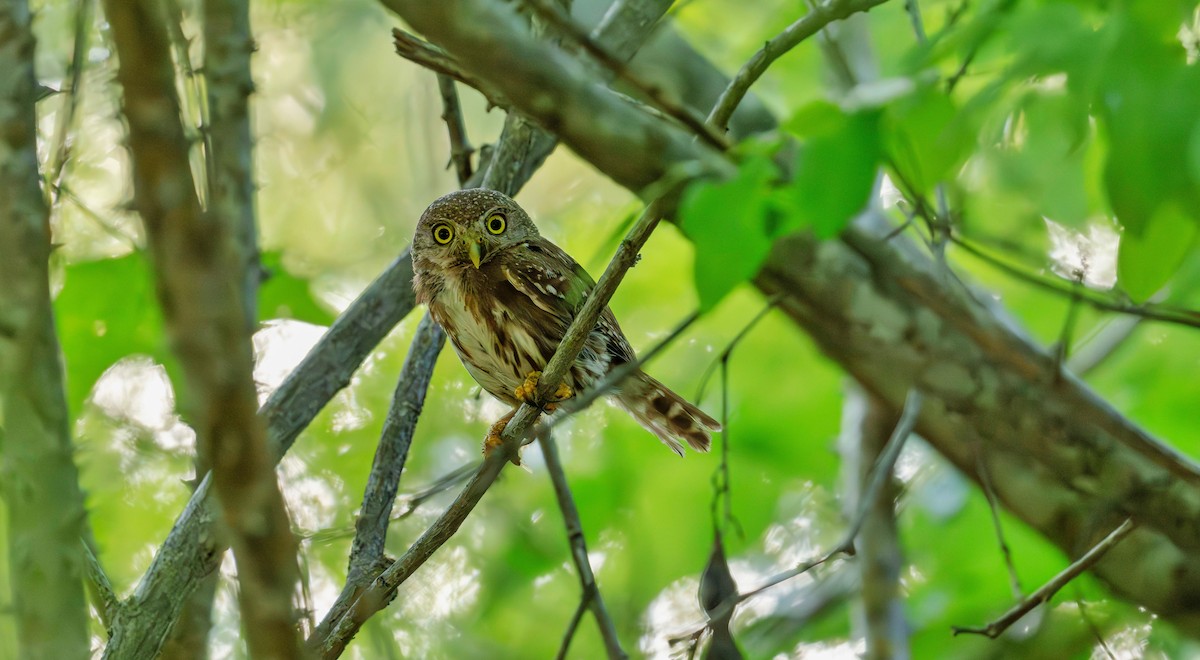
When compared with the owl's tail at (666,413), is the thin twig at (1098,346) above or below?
below

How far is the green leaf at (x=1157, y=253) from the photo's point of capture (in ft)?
→ 8.61

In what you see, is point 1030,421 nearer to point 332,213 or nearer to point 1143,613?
point 1143,613

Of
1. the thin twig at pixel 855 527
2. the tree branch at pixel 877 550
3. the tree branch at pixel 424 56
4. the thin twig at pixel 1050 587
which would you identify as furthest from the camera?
the tree branch at pixel 877 550

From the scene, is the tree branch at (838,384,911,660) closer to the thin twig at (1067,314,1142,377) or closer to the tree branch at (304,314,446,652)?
the thin twig at (1067,314,1142,377)

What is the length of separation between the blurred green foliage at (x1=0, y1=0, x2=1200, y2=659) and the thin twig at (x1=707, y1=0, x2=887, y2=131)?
221mm

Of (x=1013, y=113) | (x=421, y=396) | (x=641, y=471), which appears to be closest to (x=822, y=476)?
(x=641, y=471)

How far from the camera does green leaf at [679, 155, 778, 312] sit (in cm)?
241

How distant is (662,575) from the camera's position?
641cm

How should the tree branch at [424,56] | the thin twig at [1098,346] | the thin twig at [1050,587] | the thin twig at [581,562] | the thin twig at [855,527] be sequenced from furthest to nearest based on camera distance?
the thin twig at [1098,346] < the thin twig at [581,562] < the tree branch at [424,56] < the thin twig at [1050,587] < the thin twig at [855,527]

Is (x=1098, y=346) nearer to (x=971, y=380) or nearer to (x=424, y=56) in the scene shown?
(x=971, y=380)

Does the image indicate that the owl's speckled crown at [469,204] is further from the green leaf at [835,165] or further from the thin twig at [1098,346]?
the thin twig at [1098,346]

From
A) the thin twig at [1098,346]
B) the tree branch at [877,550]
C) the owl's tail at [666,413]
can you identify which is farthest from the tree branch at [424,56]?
the thin twig at [1098,346]

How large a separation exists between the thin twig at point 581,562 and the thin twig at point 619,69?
1.41 meters

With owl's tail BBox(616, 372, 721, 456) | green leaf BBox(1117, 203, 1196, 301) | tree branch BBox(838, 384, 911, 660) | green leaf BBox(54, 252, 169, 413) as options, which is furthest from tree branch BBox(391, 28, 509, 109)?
tree branch BBox(838, 384, 911, 660)
